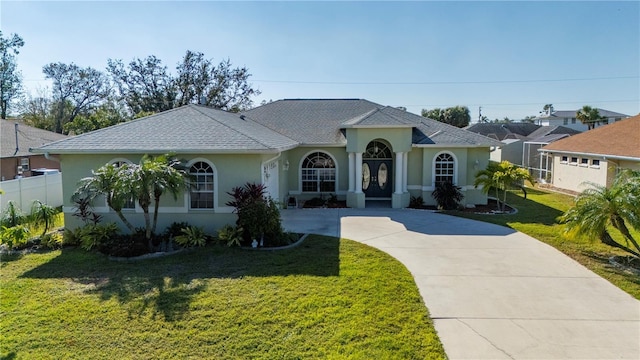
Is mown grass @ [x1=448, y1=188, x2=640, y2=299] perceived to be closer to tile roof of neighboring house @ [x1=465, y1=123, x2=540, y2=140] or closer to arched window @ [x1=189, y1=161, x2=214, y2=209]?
arched window @ [x1=189, y1=161, x2=214, y2=209]

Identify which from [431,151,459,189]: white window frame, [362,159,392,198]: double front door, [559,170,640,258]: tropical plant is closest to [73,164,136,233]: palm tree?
[559,170,640,258]: tropical plant

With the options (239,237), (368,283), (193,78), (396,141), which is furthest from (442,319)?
(193,78)

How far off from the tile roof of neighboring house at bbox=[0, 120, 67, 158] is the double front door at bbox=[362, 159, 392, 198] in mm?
19302

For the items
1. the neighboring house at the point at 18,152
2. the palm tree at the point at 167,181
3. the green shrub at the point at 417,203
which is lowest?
the green shrub at the point at 417,203

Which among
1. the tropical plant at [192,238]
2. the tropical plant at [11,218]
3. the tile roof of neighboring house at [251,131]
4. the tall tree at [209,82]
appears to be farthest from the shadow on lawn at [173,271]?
the tall tree at [209,82]

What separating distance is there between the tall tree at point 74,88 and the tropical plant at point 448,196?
158 feet

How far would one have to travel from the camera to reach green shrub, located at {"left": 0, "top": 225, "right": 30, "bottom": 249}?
1162 centimetres

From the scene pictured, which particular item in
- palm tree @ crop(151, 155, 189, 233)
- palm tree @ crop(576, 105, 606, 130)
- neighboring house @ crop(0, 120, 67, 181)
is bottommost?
palm tree @ crop(151, 155, 189, 233)

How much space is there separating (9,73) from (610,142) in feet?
185

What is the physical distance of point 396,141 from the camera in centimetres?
1844

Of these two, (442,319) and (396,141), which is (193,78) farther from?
(442,319)

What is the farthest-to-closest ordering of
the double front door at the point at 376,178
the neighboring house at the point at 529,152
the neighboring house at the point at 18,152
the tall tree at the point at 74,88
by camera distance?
1. the tall tree at the point at 74,88
2. the neighboring house at the point at 529,152
3. the neighboring house at the point at 18,152
4. the double front door at the point at 376,178

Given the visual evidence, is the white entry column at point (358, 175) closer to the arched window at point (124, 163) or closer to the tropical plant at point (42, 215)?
the arched window at point (124, 163)

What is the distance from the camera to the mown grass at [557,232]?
9.45 m
